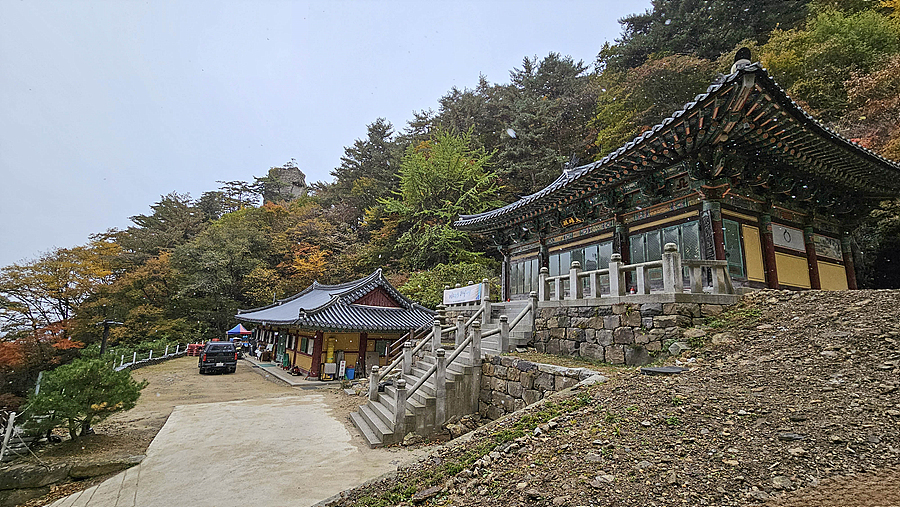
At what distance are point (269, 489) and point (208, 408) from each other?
26.8 feet

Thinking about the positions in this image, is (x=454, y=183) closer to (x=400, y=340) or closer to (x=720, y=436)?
(x=400, y=340)

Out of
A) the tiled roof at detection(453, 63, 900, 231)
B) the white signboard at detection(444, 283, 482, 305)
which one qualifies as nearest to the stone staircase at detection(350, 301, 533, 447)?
the white signboard at detection(444, 283, 482, 305)

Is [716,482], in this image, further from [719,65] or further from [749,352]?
[719,65]

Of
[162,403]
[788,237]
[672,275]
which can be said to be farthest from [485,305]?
[162,403]

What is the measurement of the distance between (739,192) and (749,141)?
1.72m

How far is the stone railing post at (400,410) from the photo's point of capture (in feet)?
28.2

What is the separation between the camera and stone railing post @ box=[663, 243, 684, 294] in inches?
288

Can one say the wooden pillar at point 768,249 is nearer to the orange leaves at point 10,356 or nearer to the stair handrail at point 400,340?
the stair handrail at point 400,340

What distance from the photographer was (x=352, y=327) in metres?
17.6

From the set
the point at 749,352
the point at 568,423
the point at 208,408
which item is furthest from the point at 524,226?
the point at 208,408

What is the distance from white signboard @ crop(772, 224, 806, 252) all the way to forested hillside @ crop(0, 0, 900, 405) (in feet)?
14.6

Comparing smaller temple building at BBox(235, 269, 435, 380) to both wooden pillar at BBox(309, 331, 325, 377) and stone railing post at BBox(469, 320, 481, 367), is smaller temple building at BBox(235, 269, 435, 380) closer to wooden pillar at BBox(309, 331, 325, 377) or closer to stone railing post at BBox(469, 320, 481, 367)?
wooden pillar at BBox(309, 331, 325, 377)

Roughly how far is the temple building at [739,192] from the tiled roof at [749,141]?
0.9 inches

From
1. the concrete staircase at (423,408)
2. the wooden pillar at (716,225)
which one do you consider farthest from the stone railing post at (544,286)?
the wooden pillar at (716,225)
